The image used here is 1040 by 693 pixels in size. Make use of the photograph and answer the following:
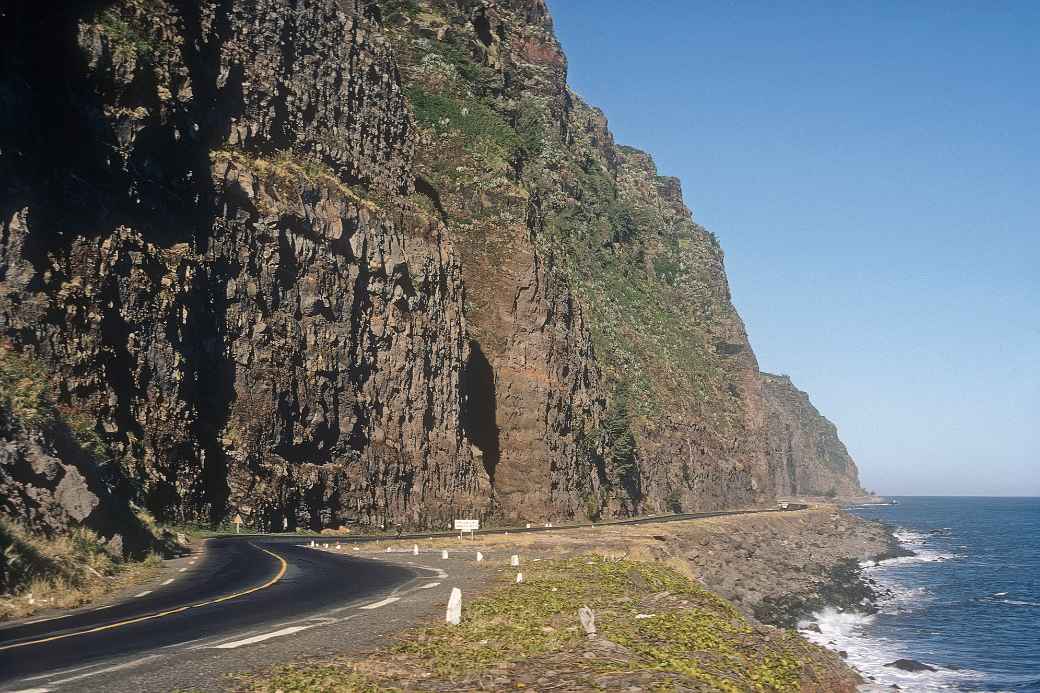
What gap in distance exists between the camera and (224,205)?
52.8 metres

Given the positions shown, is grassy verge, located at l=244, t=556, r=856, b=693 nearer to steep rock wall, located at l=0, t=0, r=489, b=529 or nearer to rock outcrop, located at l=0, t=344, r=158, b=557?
rock outcrop, located at l=0, t=344, r=158, b=557

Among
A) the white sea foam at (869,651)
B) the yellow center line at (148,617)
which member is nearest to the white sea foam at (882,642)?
the white sea foam at (869,651)

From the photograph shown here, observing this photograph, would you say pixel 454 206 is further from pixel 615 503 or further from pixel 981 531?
pixel 981 531

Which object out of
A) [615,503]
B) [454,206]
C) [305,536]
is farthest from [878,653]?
[454,206]

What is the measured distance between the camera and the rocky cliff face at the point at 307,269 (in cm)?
4212

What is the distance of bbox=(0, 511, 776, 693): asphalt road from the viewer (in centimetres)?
1157

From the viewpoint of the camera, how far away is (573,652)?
1464cm

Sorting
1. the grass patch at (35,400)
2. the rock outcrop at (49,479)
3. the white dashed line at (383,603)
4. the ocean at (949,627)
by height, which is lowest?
the ocean at (949,627)

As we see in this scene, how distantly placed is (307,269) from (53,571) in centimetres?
3905

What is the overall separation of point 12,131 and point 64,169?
3.49 metres

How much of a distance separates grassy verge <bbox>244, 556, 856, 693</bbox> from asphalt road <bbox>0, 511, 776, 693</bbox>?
1.21 metres

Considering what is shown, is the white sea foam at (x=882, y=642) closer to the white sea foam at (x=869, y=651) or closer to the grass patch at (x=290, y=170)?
the white sea foam at (x=869, y=651)

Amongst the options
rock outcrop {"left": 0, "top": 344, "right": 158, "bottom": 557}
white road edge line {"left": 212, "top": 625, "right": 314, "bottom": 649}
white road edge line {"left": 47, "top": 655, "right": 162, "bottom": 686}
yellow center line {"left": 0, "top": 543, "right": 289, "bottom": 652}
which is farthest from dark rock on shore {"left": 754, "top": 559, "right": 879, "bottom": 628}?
white road edge line {"left": 47, "top": 655, "right": 162, "bottom": 686}

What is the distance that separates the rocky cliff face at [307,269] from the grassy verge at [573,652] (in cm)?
2769
